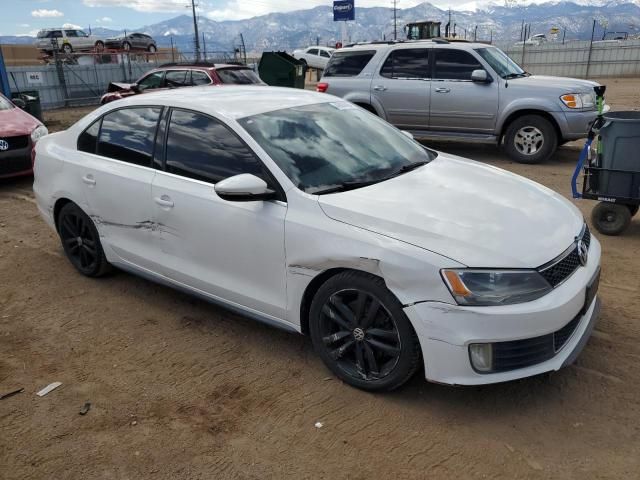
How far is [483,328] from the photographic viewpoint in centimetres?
259

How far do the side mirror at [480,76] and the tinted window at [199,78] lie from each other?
5808 millimetres

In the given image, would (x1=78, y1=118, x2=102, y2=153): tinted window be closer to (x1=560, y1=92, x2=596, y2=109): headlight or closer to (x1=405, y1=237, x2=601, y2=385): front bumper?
(x1=405, y1=237, x2=601, y2=385): front bumper

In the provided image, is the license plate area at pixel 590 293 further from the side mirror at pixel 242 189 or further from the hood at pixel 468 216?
the side mirror at pixel 242 189

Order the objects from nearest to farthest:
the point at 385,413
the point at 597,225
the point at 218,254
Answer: the point at 385,413, the point at 218,254, the point at 597,225

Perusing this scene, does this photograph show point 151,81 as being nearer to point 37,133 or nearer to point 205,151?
point 37,133

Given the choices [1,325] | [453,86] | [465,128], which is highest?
[453,86]

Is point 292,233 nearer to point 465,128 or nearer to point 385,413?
point 385,413

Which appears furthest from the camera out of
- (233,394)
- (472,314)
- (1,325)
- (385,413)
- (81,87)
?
(81,87)

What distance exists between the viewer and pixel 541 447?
104 inches

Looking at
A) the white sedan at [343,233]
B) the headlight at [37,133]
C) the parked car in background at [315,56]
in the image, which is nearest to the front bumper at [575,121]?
the white sedan at [343,233]

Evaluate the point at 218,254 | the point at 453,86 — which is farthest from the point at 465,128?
the point at 218,254

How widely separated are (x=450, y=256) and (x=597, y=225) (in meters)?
3.68

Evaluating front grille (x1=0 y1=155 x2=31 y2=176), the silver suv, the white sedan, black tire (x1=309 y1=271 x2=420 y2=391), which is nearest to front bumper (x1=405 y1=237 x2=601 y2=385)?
the white sedan

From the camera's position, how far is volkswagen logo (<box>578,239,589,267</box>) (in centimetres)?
302
